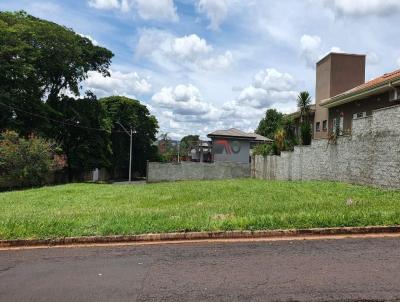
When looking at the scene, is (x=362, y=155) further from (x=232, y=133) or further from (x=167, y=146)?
(x=167, y=146)

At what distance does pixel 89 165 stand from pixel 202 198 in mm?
33632

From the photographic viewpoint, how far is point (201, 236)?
991cm

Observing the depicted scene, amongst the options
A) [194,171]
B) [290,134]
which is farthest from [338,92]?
[194,171]

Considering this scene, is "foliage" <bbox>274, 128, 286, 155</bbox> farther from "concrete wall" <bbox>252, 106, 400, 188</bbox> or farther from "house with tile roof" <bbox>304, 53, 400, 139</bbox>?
"concrete wall" <bbox>252, 106, 400, 188</bbox>

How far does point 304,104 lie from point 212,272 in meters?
29.6

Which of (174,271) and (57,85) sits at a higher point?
(57,85)

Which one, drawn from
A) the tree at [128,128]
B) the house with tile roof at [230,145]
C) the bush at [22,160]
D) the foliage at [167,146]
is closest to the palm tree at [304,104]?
the bush at [22,160]

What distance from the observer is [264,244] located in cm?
895

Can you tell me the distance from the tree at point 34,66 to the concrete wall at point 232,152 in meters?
21.0

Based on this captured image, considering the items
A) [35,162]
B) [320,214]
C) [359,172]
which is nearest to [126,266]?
[320,214]

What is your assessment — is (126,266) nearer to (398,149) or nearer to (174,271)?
(174,271)

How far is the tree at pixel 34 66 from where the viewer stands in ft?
122

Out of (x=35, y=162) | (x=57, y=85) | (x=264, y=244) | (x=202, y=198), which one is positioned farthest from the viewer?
(x=57, y=85)

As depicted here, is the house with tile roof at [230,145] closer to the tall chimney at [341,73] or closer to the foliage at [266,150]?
the foliage at [266,150]
